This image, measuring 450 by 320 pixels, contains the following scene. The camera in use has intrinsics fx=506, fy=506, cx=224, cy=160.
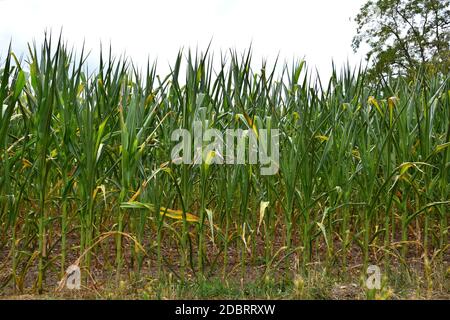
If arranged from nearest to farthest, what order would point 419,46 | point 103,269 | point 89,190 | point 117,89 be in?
1. point 89,190
2. point 117,89
3. point 103,269
4. point 419,46

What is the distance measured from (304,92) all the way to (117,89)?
3.32 ft

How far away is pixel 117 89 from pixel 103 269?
1006 mm

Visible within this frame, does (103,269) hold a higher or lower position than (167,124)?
lower

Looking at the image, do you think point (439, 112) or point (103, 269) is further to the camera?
point (439, 112)

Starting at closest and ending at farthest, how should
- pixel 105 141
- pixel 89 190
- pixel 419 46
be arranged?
pixel 89 190 → pixel 105 141 → pixel 419 46

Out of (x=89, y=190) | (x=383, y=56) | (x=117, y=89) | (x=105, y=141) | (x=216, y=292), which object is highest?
(x=383, y=56)
